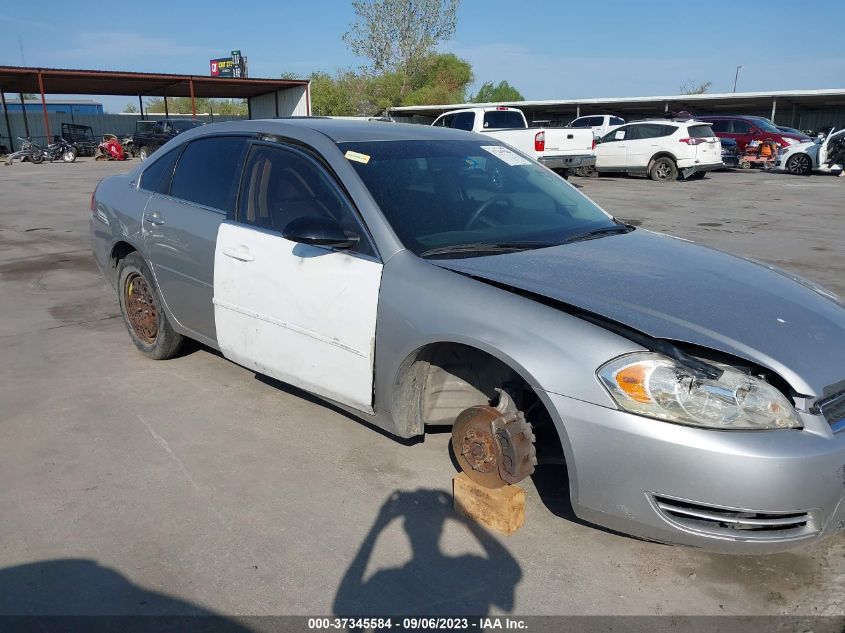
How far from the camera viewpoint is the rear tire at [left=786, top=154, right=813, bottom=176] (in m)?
21.7

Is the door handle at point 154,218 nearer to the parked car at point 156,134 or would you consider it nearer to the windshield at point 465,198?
the windshield at point 465,198

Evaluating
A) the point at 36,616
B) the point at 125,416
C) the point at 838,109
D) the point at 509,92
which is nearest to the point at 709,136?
the point at 125,416

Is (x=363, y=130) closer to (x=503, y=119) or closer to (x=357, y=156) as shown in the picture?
(x=357, y=156)

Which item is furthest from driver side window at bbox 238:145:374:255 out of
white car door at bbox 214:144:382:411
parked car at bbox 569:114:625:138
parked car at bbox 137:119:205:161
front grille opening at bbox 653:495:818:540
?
parked car at bbox 137:119:205:161

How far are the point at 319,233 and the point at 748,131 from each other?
82.2 feet

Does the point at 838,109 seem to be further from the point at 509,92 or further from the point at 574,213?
the point at 509,92

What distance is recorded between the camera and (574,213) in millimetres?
3980

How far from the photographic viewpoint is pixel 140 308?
490 cm

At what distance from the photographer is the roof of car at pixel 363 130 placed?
12.3 ft

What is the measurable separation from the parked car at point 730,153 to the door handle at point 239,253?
22.9m

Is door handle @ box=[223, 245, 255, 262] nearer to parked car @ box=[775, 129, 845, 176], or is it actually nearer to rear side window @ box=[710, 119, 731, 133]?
parked car @ box=[775, 129, 845, 176]

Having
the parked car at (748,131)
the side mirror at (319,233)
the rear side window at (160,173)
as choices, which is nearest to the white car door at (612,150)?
the parked car at (748,131)

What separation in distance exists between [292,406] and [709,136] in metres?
18.7

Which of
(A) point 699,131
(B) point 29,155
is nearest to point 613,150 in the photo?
(A) point 699,131
